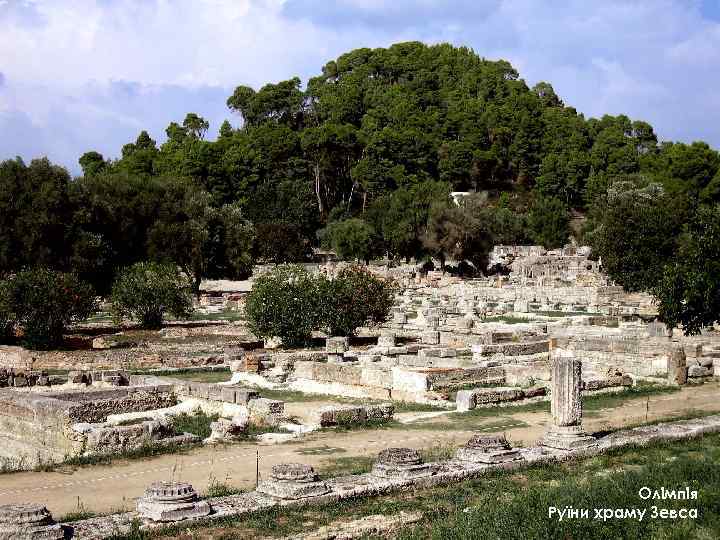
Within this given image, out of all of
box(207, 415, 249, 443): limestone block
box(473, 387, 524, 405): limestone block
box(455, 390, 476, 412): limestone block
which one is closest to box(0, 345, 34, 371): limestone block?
box(207, 415, 249, 443): limestone block

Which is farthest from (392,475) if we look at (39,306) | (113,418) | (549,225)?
(549,225)

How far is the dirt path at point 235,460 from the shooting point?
12625mm

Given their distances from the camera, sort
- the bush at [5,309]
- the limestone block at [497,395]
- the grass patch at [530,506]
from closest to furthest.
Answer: the grass patch at [530,506] → the limestone block at [497,395] → the bush at [5,309]

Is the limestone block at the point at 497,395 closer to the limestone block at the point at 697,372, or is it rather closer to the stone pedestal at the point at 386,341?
the limestone block at the point at 697,372

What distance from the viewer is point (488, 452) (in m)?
13.1

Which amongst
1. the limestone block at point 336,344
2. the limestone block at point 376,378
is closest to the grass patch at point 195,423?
the limestone block at point 376,378

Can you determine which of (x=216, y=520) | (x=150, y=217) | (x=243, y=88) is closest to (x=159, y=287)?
(x=150, y=217)

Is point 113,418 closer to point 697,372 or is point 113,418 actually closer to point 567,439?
point 567,439

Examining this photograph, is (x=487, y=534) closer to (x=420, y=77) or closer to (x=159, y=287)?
(x=159, y=287)

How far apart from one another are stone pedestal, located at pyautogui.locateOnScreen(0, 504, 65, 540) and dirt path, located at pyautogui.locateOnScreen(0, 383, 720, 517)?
176 centimetres

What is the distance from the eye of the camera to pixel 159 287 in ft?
118

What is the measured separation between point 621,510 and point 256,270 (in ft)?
194

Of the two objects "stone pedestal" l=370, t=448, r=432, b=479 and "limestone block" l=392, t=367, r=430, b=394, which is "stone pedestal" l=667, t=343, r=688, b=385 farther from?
"stone pedestal" l=370, t=448, r=432, b=479

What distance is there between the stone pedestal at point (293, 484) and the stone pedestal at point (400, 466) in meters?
1.01
